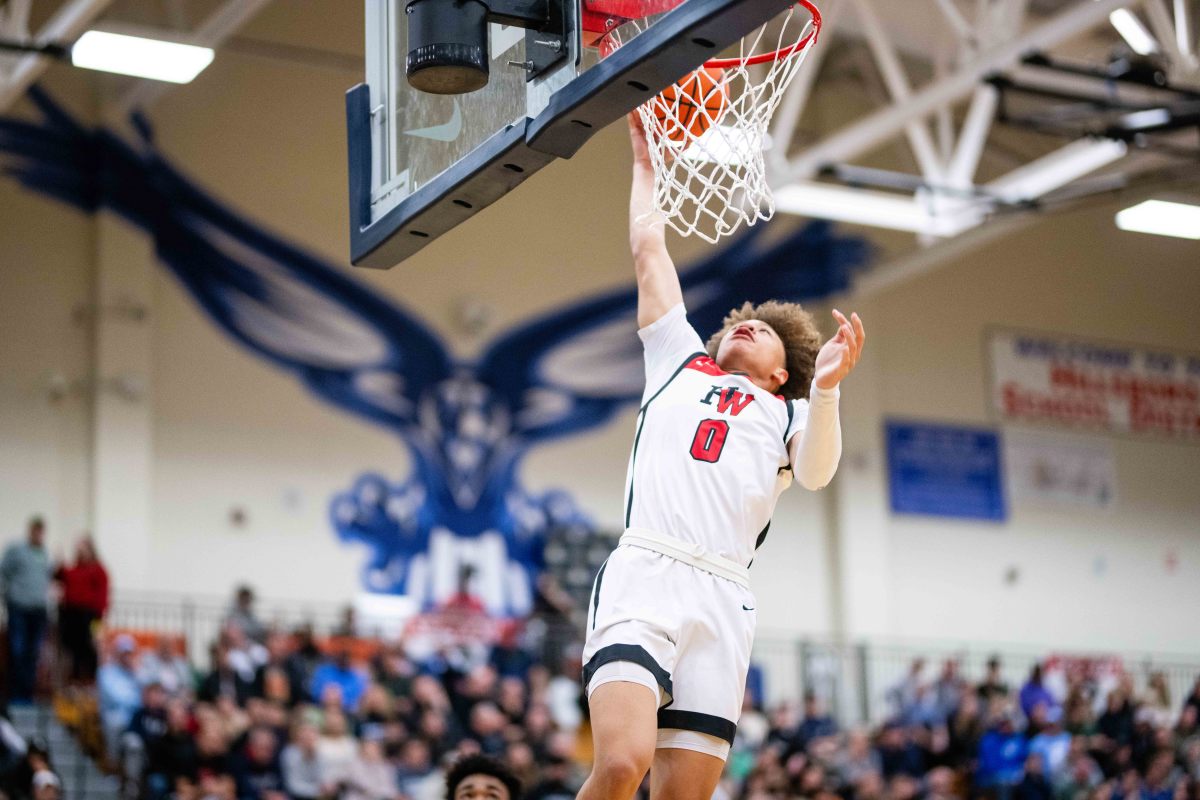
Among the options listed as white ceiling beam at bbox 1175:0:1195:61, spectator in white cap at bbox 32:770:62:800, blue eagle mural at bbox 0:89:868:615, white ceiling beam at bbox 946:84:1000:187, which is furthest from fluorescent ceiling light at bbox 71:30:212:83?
white ceiling beam at bbox 1175:0:1195:61

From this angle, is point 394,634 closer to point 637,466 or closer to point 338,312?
point 338,312

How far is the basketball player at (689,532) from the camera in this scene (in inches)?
223

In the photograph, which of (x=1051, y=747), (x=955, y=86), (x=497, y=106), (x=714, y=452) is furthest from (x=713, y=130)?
(x=1051, y=747)

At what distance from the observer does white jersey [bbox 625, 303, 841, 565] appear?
5.96 meters

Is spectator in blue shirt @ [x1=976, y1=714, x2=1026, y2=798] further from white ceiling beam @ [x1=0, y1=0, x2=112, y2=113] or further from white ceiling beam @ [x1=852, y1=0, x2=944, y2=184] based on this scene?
white ceiling beam @ [x1=0, y1=0, x2=112, y2=113]

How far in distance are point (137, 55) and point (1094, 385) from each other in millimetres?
17362

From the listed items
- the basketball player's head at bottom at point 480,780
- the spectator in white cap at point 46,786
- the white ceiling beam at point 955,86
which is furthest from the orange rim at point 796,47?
the white ceiling beam at point 955,86

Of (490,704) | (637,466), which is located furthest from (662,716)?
(490,704)

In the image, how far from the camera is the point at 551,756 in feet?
52.2

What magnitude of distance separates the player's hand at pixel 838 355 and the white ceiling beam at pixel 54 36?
12706 mm

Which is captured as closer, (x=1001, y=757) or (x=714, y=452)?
(x=714, y=452)

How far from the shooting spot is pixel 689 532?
5949 millimetres

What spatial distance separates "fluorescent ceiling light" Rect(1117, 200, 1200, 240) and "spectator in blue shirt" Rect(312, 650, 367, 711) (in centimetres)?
1094

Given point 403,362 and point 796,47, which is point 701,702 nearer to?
point 796,47
